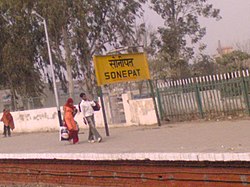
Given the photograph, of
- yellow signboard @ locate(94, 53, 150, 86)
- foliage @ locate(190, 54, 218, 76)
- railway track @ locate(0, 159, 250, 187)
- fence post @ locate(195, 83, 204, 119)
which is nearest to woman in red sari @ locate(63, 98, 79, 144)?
yellow signboard @ locate(94, 53, 150, 86)

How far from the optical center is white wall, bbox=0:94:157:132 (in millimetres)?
18109

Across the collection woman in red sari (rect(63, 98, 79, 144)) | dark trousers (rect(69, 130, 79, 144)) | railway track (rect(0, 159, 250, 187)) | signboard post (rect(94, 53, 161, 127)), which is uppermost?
signboard post (rect(94, 53, 161, 127))

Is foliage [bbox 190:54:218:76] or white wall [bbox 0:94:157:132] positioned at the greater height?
foliage [bbox 190:54:218:76]

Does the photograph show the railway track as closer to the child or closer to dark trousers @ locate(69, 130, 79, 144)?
dark trousers @ locate(69, 130, 79, 144)

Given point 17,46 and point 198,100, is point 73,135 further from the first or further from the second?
point 17,46

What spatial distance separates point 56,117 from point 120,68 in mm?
8720

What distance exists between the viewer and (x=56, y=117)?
76.8 feet

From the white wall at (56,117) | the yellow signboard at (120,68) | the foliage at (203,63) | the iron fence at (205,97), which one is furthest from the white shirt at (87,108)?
the foliage at (203,63)

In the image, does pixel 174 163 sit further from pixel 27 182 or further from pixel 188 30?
pixel 188 30

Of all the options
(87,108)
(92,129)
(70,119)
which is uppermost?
(87,108)

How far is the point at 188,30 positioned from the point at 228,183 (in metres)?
33.3

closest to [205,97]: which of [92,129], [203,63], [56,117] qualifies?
[92,129]

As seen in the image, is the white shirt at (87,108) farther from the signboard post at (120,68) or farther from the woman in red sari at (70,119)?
the signboard post at (120,68)

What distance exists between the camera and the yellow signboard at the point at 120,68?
598 inches
